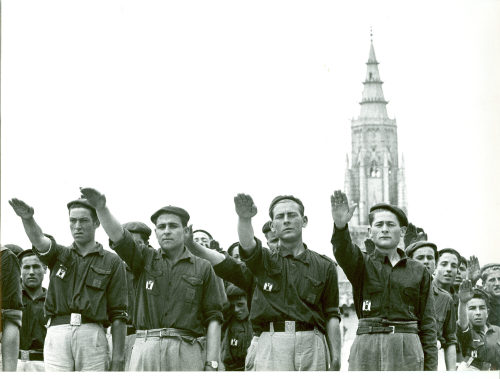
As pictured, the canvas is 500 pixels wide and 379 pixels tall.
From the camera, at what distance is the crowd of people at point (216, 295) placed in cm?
1030

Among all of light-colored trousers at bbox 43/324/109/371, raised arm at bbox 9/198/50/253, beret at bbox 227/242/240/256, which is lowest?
light-colored trousers at bbox 43/324/109/371

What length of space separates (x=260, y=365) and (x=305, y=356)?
0.38 m

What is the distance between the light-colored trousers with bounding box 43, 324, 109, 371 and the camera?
10.7 m

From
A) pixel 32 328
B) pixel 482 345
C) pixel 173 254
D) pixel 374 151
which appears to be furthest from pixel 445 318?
pixel 374 151

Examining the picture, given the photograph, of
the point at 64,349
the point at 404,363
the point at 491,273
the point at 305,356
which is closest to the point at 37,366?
the point at 64,349

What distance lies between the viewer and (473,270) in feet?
48.1

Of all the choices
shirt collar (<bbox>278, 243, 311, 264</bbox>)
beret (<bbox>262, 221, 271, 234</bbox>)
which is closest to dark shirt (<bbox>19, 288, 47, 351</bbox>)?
beret (<bbox>262, 221, 271, 234</bbox>)

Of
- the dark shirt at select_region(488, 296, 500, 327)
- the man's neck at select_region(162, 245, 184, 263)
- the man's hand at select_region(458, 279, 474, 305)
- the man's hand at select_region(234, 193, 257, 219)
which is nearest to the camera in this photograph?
the man's hand at select_region(234, 193, 257, 219)

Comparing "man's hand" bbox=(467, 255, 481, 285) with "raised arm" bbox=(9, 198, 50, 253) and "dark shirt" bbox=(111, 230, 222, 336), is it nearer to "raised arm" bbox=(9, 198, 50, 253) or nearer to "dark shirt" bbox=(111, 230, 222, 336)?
"dark shirt" bbox=(111, 230, 222, 336)

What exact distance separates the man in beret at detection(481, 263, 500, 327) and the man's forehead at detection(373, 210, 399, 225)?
12.3 feet

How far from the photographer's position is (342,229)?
33.0 feet

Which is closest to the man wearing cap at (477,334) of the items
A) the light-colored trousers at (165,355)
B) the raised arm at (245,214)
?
the raised arm at (245,214)

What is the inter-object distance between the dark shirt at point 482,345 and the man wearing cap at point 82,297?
418cm

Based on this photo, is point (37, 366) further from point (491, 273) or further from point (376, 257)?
point (491, 273)
